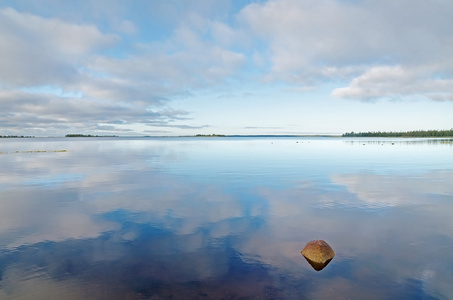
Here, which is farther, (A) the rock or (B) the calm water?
(A) the rock

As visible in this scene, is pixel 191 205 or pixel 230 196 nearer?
pixel 191 205

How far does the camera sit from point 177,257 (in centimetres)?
1232

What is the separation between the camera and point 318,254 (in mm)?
11867

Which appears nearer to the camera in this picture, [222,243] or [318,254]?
[318,254]

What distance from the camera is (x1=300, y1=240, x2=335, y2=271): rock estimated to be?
455 inches

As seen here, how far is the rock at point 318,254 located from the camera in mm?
11562

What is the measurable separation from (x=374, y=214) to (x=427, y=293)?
373 inches

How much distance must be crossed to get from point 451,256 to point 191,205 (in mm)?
15429

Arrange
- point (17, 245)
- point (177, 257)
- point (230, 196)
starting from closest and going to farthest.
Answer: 1. point (177, 257)
2. point (17, 245)
3. point (230, 196)

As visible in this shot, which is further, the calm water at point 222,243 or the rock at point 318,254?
the rock at point 318,254

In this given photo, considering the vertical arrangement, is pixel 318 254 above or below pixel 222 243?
above

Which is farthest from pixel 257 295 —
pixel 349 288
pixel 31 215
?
pixel 31 215

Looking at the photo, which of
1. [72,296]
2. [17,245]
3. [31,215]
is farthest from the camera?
[31,215]

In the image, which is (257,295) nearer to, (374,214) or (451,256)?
(451,256)
